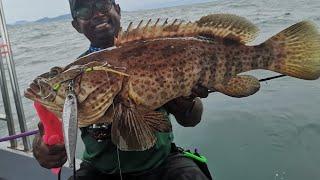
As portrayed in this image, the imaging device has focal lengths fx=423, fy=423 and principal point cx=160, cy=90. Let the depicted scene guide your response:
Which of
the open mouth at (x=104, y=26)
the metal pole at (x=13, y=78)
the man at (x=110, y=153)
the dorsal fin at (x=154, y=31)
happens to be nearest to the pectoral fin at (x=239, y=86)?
the dorsal fin at (x=154, y=31)

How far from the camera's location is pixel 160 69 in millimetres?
2020

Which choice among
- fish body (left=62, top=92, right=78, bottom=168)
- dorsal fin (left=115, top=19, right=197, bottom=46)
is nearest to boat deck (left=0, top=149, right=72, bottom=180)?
dorsal fin (left=115, top=19, right=197, bottom=46)

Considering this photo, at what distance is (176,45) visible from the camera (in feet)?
6.86

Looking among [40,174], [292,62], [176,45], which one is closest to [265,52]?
[292,62]

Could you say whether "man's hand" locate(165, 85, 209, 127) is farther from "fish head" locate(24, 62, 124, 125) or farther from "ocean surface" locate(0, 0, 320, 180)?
"ocean surface" locate(0, 0, 320, 180)

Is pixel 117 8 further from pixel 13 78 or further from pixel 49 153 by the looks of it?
pixel 13 78

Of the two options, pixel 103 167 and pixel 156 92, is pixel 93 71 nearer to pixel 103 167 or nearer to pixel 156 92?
pixel 156 92

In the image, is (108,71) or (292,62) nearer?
(108,71)

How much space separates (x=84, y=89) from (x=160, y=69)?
37 centimetres

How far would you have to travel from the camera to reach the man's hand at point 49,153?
2607mm

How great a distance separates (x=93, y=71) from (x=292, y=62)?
984 millimetres

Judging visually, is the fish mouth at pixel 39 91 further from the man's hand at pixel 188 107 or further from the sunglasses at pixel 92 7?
the sunglasses at pixel 92 7

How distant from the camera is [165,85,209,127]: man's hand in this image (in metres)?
2.12

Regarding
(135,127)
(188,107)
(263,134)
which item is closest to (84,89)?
(135,127)
